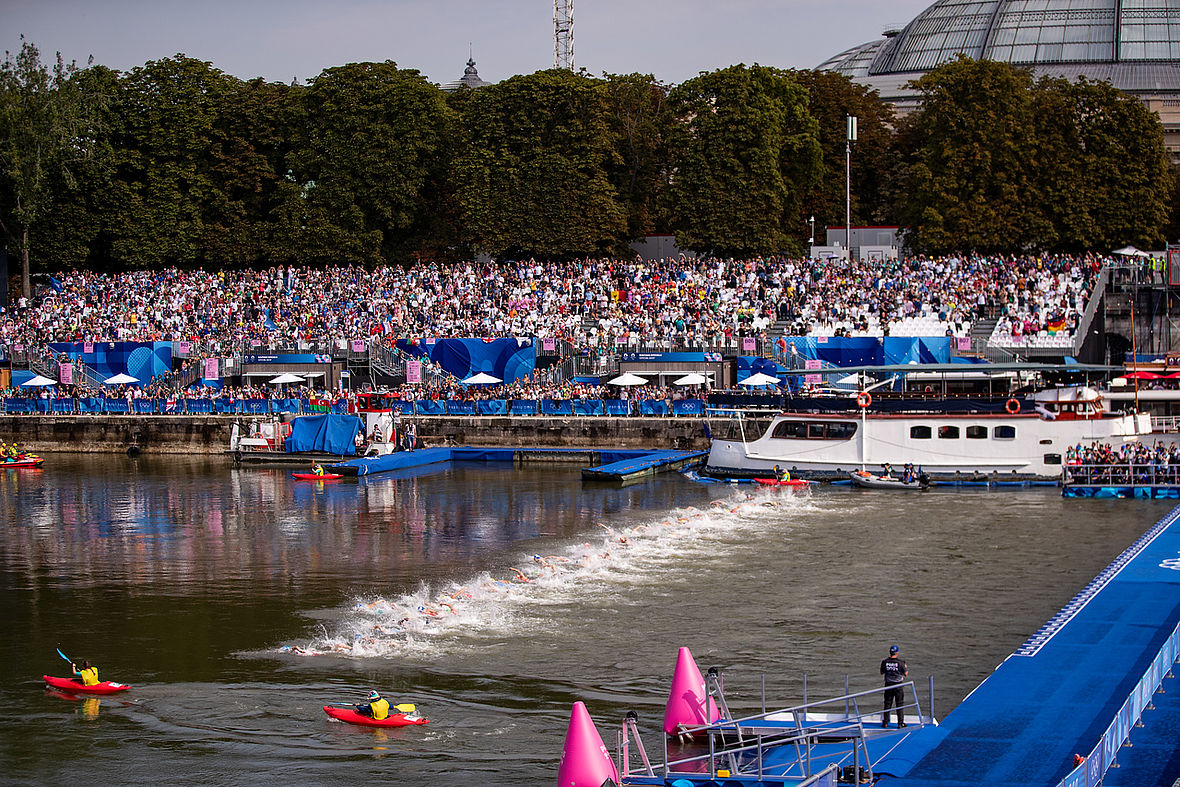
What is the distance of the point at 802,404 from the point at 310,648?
111 ft

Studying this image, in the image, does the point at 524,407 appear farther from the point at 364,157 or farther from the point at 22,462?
the point at 364,157

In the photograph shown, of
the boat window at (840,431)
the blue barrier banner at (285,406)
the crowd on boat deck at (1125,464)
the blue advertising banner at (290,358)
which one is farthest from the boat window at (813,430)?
the blue advertising banner at (290,358)

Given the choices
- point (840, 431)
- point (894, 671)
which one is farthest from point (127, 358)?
point (894, 671)

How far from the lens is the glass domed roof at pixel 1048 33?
4658 inches

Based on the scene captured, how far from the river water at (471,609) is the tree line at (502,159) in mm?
36399

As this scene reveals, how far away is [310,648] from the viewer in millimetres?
28750

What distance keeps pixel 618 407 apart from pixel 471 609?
3833 centimetres

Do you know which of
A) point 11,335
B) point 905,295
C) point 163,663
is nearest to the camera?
point 163,663

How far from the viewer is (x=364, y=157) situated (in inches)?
3632

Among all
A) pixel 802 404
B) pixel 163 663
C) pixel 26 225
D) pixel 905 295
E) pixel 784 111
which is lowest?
pixel 163 663

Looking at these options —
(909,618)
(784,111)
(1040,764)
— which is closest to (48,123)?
(784,111)

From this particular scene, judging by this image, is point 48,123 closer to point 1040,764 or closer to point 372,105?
point 372,105

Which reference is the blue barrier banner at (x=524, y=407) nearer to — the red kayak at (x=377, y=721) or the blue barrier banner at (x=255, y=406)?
the blue barrier banner at (x=255, y=406)

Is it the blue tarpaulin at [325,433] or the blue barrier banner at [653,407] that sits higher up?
the blue barrier banner at [653,407]
